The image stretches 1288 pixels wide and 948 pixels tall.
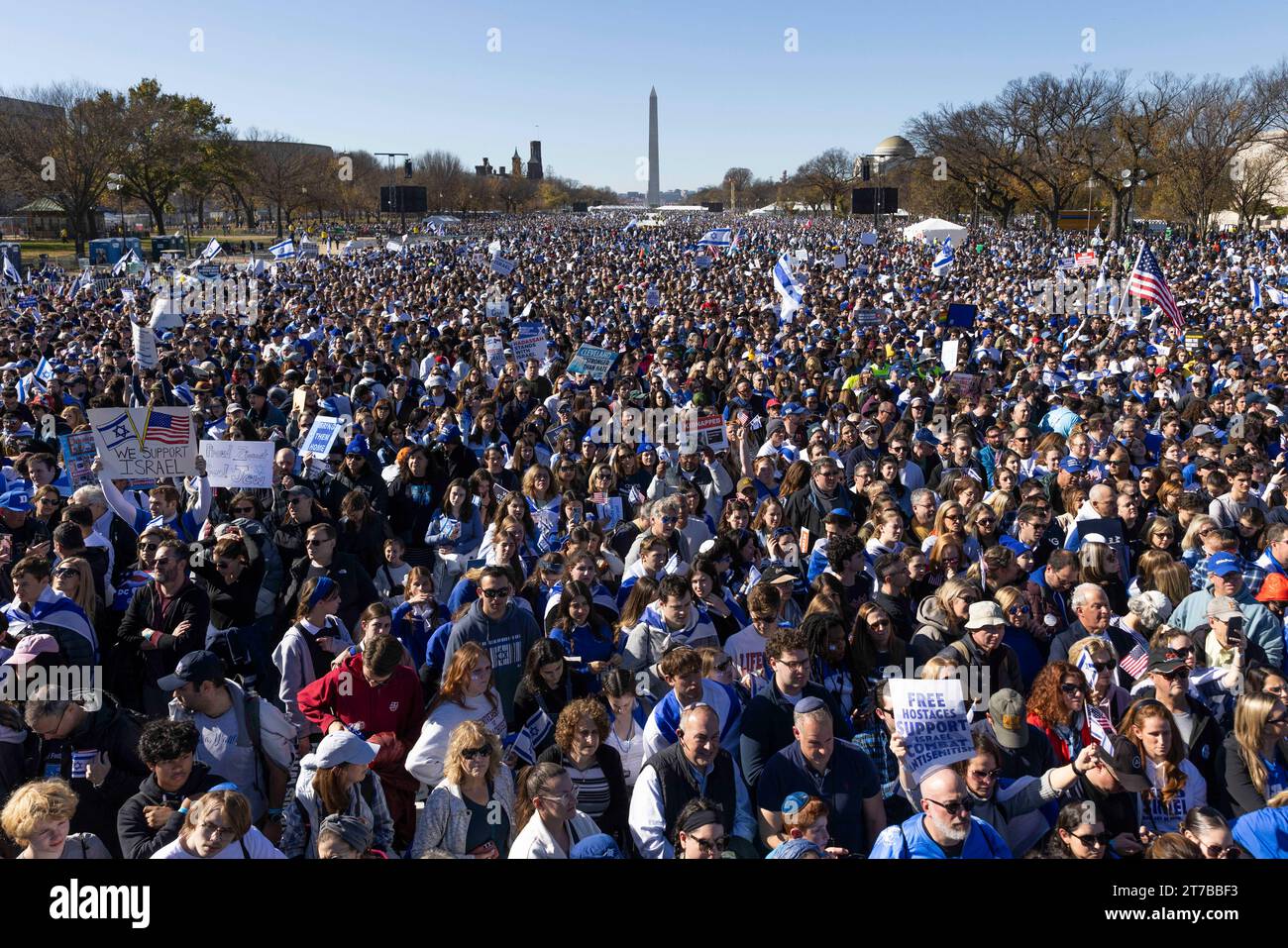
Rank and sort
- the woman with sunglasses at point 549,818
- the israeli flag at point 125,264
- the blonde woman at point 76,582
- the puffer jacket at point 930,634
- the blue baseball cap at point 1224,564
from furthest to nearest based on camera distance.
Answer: the israeli flag at point 125,264 < the blue baseball cap at point 1224,564 < the blonde woman at point 76,582 < the puffer jacket at point 930,634 < the woman with sunglasses at point 549,818

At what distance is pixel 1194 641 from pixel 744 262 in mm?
35581

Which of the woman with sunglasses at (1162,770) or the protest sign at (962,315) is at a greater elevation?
the protest sign at (962,315)

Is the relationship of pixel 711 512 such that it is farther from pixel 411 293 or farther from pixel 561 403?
pixel 411 293

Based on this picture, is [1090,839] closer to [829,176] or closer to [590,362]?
[590,362]

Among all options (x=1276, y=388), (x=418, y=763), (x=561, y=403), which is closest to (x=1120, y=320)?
(x=1276, y=388)

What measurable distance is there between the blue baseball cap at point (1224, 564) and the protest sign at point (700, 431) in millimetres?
4395

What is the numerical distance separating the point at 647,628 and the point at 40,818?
2.85 meters

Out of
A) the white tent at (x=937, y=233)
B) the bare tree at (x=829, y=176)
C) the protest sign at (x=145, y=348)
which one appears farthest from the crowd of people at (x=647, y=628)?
the bare tree at (x=829, y=176)

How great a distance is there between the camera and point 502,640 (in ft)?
17.5

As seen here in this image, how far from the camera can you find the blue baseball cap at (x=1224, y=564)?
5578mm

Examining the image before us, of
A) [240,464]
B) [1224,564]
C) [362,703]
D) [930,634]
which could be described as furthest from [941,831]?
[240,464]

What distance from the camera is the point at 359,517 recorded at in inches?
281

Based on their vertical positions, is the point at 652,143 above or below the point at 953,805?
above

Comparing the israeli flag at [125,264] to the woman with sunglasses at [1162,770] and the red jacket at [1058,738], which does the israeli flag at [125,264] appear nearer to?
the red jacket at [1058,738]
